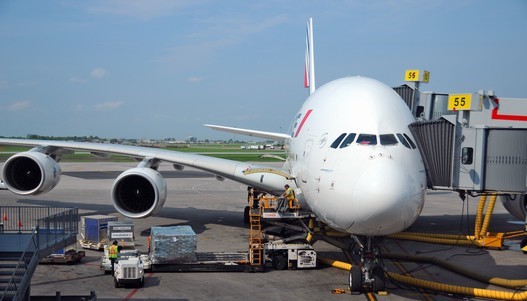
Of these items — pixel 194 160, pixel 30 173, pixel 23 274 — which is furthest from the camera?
pixel 30 173

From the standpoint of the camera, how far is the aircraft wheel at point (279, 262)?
14.8 m

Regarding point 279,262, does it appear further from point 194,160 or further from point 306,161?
point 194,160

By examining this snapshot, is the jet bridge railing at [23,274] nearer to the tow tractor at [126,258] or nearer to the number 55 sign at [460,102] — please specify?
the tow tractor at [126,258]

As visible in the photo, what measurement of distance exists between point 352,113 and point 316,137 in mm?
1123

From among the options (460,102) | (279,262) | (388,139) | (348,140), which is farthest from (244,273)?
(460,102)

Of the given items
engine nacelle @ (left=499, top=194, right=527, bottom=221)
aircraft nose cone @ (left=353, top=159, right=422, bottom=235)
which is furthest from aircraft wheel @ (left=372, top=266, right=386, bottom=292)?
engine nacelle @ (left=499, top=194, right=527, bottom=221)

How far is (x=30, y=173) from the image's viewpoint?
20.3m

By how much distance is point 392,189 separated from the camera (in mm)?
9711

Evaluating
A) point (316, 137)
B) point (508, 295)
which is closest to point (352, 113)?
point (316, 137)

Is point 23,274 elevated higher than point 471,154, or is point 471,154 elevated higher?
point 471,154

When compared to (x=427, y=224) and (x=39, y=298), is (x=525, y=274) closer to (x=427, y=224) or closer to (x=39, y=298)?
(x=427, y=224)

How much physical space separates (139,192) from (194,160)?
2061mm

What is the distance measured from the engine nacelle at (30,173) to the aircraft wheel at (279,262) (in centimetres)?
921

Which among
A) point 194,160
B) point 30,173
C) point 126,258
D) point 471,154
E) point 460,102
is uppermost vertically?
point 460,102
